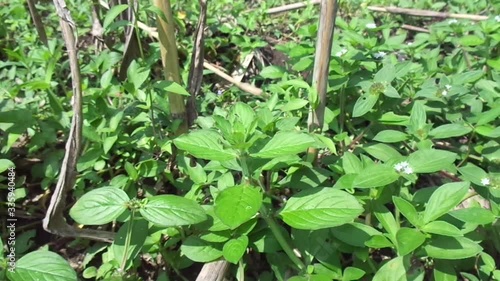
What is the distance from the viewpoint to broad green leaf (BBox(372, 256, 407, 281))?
1273 mm

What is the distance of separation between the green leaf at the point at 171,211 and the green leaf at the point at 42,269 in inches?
8.9

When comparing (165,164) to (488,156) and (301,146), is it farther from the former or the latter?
(488,156)

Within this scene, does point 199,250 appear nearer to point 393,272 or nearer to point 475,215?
point 393,272

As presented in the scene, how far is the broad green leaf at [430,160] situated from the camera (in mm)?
1341

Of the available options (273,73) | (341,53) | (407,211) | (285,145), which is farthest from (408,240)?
(273,73)

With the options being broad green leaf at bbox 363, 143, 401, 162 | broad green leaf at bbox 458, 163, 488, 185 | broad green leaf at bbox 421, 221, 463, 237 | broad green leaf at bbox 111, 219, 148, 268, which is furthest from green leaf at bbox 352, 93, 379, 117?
broad green leaf at bbox 111, 219, 148, 268

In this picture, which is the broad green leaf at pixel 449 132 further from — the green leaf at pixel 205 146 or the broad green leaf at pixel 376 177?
the green leaf at pixel 205 146

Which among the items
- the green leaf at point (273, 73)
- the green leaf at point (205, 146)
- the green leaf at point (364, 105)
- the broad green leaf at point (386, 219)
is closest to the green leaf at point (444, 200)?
the broad green leaf at point (386, 219)

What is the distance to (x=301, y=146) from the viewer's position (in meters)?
1.23

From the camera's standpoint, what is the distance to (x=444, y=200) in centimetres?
129

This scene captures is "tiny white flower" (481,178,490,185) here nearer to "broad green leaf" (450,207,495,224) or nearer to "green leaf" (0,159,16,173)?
"broad green leaf" (450,207,495,224)

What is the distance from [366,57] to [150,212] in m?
1.07

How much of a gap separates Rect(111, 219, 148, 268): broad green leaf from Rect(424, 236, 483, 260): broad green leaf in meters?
0.76

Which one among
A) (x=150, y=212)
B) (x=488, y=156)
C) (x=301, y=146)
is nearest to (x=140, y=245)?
(x=150, y=212)
